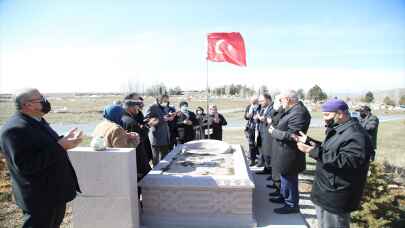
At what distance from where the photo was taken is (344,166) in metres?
2.90

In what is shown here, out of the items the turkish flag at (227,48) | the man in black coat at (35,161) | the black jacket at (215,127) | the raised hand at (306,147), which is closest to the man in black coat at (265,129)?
the black jacket at (215,127)

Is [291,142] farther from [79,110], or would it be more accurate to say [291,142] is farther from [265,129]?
[79,110]

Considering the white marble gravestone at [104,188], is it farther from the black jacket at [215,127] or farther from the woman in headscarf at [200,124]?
the woman in headscarf at [200,124]

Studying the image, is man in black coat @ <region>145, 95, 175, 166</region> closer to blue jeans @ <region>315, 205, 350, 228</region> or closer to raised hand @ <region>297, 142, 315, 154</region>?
raised hand @ <region>297, 142, 315, 154</region>

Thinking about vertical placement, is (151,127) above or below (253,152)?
above

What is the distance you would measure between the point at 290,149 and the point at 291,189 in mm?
573

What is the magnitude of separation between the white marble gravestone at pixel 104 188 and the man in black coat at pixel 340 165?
211 centimetres

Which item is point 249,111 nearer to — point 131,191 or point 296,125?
point 296,125

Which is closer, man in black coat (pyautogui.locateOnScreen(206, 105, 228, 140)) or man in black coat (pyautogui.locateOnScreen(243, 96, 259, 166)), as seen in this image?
man in black coat (pyautogui.locateOnScreen(243, 96, 259, 166))

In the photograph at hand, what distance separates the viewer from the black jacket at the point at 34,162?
2668 millimetres

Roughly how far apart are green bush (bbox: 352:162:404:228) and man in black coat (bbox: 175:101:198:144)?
173 inches

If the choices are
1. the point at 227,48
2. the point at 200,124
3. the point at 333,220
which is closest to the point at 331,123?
the point at 333,220

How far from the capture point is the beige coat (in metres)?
3.96

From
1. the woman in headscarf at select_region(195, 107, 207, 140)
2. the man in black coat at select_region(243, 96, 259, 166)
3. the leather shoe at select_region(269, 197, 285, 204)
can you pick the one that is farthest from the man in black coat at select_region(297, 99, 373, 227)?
the woman in headscarf at select_region(195, 107, 207, 140)
